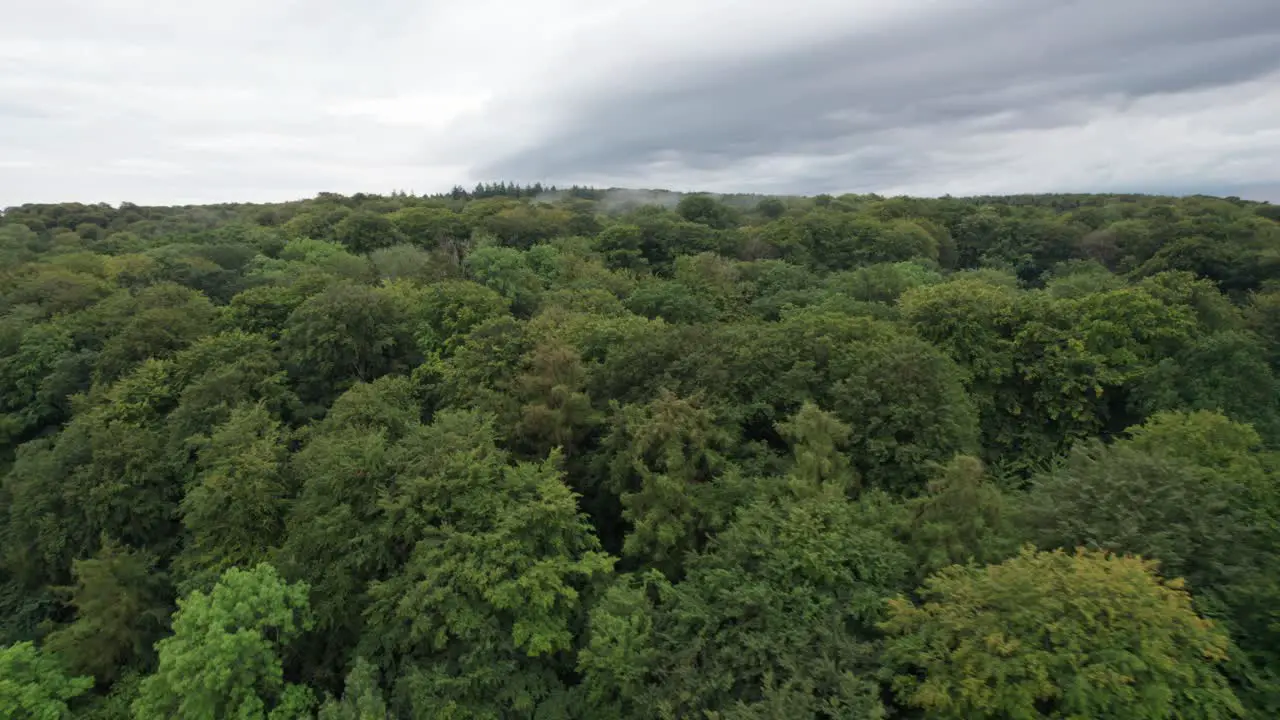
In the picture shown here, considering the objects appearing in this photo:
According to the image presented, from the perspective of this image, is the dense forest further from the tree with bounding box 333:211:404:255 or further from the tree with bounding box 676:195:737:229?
the tree with bounding box 676:195:737:229

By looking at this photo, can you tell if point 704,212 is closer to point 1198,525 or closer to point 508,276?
point 508,276

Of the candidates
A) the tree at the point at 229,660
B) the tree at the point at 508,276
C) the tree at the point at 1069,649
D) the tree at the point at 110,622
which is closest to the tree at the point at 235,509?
the tree at the point at 110,622

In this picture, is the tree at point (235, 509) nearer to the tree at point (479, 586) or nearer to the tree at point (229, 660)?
the tree at point (229, 660)

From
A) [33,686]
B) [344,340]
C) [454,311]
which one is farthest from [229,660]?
[454,311]

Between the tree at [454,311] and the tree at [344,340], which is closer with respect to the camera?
the tree at [344,340]

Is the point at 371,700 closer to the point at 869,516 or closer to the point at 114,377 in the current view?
the point at 869,516

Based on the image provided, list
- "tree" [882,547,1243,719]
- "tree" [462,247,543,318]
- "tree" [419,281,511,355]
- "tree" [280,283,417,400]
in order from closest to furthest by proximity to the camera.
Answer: "tree" [882,547,1243,719] → "tree" [280,283,417,400] → "tree" [419,281,511,355] → "tree" [462,247,543,318]

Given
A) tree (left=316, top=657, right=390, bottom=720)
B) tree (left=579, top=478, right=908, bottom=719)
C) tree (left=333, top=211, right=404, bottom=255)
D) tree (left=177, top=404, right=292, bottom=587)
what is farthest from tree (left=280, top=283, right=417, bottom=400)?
tree (left=333, top=211, right=404, bottom=255)
